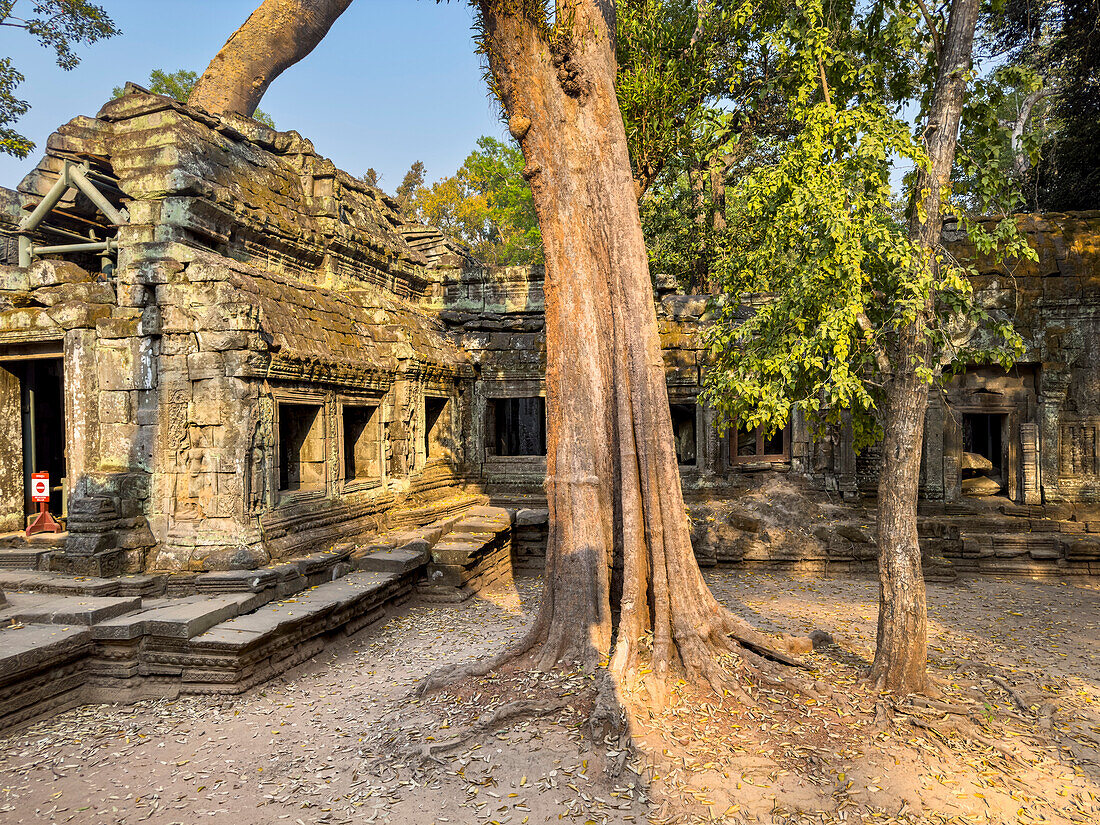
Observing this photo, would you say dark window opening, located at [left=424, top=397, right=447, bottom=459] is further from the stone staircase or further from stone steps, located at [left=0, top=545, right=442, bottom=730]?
stone steps, located at [left=0, top=545, right=442, bottom=730]

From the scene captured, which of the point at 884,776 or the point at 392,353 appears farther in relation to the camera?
the point at 392,353

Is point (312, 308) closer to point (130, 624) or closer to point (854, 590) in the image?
point (130, 624)

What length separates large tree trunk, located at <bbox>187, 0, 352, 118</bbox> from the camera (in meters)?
16.3

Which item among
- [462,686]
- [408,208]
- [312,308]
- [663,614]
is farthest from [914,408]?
[408,208]

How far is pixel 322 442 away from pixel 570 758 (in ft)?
18.9

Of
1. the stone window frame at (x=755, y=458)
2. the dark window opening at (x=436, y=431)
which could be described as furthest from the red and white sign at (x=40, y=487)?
the stone window frame at (x=755, y=458)

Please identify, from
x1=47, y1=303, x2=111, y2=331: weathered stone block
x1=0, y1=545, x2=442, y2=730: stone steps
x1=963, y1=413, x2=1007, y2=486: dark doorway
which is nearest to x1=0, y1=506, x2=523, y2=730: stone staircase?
x1=0, y1=545, x2=442, y2=730: stone steps

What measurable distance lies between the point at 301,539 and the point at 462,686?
3.64 metres

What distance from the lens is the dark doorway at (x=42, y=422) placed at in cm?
846

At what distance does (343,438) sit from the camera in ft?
30.0

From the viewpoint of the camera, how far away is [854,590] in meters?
8.69

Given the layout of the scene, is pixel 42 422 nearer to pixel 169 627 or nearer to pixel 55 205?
pixel 55 205

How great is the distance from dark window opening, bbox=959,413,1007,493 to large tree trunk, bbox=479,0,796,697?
796 centimetres

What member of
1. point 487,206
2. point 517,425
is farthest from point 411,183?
point 517,425
